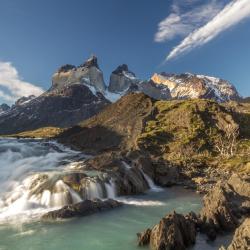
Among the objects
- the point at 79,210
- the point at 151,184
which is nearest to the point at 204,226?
the point at 79,210

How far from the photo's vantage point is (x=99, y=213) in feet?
184

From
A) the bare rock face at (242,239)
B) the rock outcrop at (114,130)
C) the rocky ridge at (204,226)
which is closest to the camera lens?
the bare rock face at (242,239)

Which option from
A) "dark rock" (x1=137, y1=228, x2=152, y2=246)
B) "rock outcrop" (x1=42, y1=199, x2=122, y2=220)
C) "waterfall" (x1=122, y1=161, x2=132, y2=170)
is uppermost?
"waterfall" (x1=122, y1=161, x2=132, y2=170)

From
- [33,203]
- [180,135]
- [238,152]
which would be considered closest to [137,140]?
[180,135]

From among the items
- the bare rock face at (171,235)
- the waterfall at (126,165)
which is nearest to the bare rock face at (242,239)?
the bare rock face at (171,235)

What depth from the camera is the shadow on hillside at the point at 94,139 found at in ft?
517

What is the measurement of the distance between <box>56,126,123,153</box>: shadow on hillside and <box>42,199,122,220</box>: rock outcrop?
9216 centimetres

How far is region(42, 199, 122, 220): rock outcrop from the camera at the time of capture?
53812 mm

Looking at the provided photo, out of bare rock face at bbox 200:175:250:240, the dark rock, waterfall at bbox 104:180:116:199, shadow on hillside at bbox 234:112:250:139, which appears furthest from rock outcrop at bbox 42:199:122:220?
shadow on hillside at bbox 234:112:250:139

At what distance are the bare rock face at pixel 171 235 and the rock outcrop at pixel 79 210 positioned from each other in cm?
1590

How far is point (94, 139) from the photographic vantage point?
16925 centimetres

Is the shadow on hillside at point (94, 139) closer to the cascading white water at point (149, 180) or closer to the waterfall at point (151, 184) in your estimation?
the cascading white water at point (149, 180)

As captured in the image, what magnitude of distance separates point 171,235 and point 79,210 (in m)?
21.0

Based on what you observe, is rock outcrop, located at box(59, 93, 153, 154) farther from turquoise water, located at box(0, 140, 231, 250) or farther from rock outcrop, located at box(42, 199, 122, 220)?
rock outcrop, located at box(42, 199, 122, 220)
